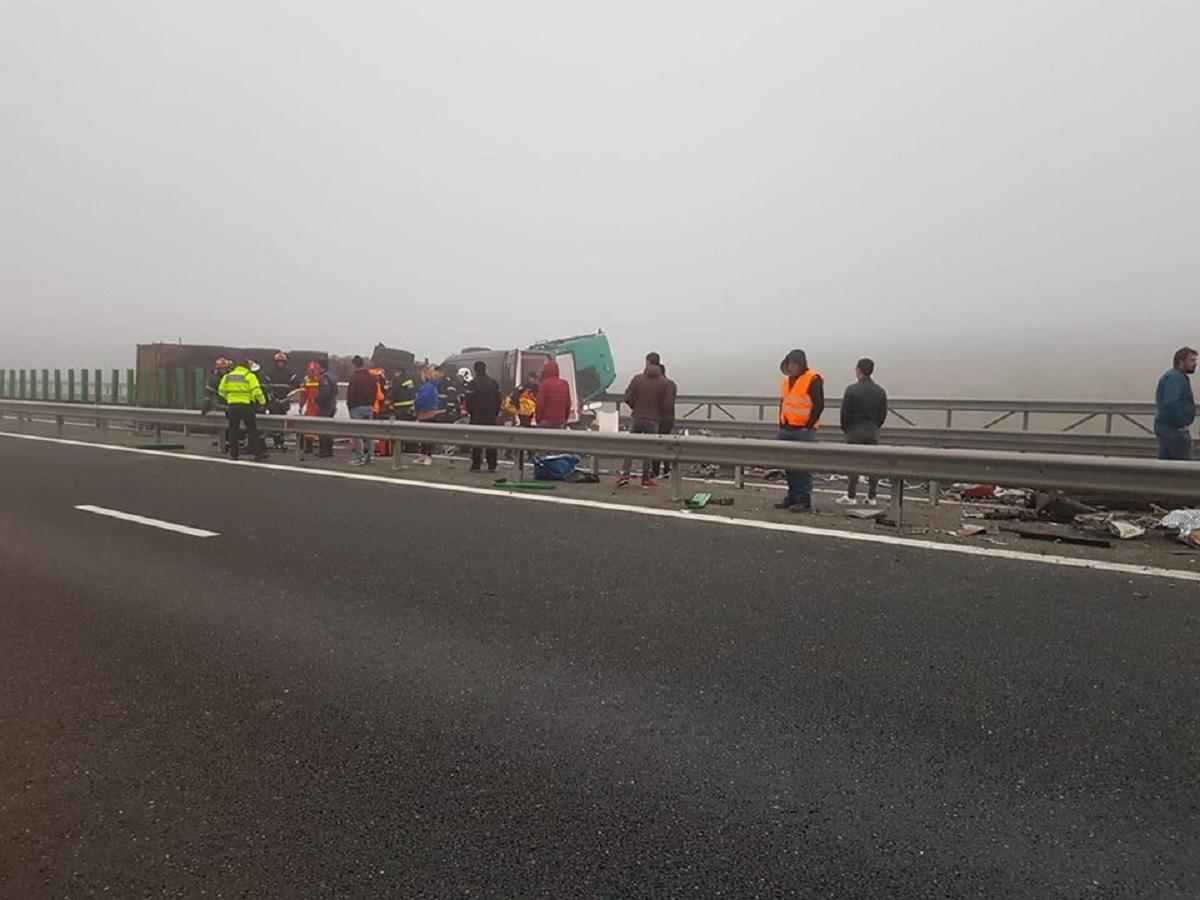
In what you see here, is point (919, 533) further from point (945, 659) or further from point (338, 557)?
point (338, 557)

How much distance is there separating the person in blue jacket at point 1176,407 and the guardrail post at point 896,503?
373 cm

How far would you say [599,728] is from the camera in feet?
10.4

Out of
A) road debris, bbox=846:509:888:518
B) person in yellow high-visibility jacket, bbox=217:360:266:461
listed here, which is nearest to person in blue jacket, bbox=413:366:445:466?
person in yellow high-visibility jacket, bbox=217:360:266:461

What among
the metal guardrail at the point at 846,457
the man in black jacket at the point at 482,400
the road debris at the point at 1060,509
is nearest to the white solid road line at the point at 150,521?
the metal guardrail at the point at 846,457

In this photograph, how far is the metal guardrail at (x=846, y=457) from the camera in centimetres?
614

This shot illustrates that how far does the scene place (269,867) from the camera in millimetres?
Answer: 2314

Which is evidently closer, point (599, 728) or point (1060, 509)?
point (599, 728)

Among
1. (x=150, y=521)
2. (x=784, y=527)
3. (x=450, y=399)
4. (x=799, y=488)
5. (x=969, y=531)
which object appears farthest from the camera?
(x=450, y=399)

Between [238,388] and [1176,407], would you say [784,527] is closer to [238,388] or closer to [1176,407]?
[1176,407]

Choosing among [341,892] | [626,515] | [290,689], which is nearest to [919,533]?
[626,515]

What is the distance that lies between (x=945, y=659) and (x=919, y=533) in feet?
10.6

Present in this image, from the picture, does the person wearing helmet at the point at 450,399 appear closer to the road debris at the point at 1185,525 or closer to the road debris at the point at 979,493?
the road debris at the point at 979,493

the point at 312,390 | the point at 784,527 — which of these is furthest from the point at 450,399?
the point at 784,527

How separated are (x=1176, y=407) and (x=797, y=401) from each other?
13.2ft
